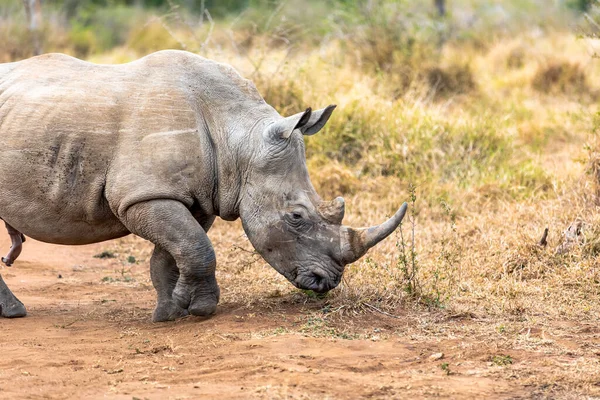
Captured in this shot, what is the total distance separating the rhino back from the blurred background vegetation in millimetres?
1799

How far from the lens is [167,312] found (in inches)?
259

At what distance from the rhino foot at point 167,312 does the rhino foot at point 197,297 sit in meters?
0.12

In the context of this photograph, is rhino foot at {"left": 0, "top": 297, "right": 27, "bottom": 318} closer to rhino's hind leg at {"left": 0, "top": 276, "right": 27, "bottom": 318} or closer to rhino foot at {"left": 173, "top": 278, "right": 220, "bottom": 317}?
rhino's hind leg at {"left": 0, "top": 276, "right": 27, "bottom": 318}

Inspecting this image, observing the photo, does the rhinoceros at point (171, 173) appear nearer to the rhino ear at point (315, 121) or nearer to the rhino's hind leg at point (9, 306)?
the rhino ear at point (315, 121)

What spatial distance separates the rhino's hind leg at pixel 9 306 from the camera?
6.80m

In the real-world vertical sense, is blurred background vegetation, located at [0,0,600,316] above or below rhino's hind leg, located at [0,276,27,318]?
above

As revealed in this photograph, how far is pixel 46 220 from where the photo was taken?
637cm

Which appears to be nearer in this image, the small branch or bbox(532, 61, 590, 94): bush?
the small branch

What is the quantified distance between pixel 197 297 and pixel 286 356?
120 centimetres

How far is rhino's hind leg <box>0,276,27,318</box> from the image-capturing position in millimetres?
6805

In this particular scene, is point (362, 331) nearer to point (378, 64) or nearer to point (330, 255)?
point (330, 255)

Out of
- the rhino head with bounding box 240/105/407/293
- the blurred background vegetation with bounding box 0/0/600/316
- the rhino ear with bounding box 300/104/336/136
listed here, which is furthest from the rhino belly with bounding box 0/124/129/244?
the blurred background vegetation with bounding box 0/0/600/316

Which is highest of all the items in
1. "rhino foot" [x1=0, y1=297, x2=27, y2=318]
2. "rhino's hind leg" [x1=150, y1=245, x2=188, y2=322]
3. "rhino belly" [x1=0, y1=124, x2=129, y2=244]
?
"rhino belly" [x1=0, y1=124, x2=129, y2=244]

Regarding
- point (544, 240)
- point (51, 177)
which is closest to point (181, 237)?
point (51, 177)
